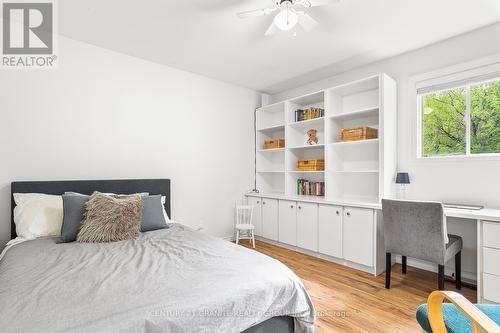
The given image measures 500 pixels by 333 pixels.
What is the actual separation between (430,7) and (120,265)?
312cm

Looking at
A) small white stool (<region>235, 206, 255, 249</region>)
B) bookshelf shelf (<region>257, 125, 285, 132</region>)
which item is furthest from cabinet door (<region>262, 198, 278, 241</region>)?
bookshelf shelf (<region>257, 125, 285, 132</region>)

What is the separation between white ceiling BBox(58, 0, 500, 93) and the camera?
7.20 feet

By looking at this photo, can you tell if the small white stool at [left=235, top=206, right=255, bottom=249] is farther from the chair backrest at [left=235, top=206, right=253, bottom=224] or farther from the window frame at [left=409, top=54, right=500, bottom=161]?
the window frame at [left=409, top=54, right=500, bottom=161]

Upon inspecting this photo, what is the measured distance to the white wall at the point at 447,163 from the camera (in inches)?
98.7

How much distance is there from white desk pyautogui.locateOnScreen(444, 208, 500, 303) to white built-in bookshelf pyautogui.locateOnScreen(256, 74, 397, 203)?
0.94 metres

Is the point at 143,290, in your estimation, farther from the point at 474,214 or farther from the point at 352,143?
the point at 352,143

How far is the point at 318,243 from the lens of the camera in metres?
3.29

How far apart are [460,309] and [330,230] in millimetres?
2202

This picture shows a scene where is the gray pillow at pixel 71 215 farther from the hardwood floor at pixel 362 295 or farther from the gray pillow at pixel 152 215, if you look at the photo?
the hardwood floor at pixel 362 295

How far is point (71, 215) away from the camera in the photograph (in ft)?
6.84

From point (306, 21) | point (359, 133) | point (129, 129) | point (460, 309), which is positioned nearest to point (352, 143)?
point (359, 133)

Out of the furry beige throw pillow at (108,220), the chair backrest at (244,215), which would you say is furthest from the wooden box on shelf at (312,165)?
the furry beige throw pillow at (108,220)

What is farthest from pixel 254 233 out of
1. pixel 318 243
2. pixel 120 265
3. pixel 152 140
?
pixel 120 265

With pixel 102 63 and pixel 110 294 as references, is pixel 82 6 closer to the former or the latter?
pixel 102 63
